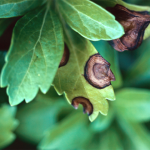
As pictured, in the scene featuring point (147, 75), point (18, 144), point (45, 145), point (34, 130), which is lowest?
point (18, 144)

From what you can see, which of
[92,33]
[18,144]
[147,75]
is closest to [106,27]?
[92,33]

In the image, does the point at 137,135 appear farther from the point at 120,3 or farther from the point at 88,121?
the point at 120,3

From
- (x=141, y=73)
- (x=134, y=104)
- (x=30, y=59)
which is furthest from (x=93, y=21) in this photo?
(x=141, y=73)

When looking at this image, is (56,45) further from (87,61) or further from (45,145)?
(45,145)

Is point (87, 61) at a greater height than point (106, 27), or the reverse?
point (106, 27)

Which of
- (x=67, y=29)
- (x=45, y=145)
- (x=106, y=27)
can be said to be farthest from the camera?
(x=45, y=145)

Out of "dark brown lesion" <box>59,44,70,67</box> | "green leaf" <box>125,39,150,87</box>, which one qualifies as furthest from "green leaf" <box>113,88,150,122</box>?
"dark brown lesion" <box>59,44,70,67</box>
